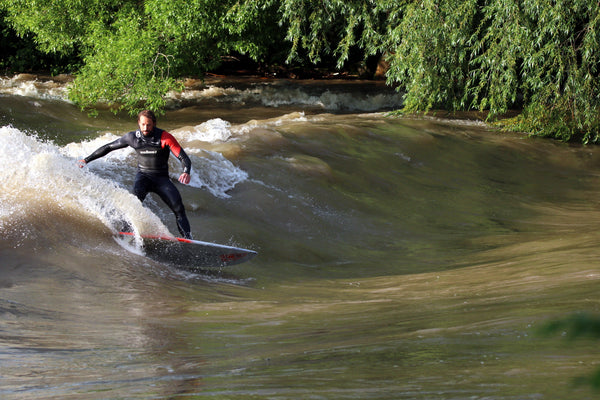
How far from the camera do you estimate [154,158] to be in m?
8.70

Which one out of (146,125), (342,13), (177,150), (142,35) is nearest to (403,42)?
(342,13)

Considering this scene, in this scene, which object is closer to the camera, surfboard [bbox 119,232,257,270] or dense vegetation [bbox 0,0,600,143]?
surfboard [bbox 119,232,257,270]

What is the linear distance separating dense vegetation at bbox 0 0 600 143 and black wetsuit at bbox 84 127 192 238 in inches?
378

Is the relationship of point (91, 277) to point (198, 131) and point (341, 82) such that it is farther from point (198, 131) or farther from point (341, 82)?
point (341, 82)

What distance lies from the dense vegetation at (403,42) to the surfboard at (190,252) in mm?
10015

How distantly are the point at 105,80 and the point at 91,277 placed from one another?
1379 centimetres

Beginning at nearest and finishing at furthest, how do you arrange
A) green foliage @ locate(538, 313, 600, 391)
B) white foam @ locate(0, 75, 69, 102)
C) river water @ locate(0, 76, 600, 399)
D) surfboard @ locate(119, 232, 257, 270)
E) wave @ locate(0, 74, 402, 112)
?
1. green foliage @ locate(538, 313, 600, 391)
2. river water @ locate(0, 76, 600, 399)
3. surfboard @ locate(119, 232, 257, 270)
4. white foam @ locate(0, 75, 69, 102)
5. wave @ locate(0, 74, 402, 112)

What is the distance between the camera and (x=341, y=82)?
28875 mm

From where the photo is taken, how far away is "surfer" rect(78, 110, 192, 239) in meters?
8.55

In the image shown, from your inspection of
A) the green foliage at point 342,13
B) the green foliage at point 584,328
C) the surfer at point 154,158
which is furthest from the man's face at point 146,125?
the green foliage at point 342,13

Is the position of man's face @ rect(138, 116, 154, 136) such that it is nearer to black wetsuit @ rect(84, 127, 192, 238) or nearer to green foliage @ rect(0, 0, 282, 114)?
black wetsuit @ rect(84, 127, 192, 238)

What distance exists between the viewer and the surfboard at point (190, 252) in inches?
317

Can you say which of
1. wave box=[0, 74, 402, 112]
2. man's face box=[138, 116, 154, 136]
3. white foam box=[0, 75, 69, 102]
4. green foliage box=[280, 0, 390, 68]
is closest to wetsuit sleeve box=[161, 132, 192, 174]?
man's face box=[138, 116, 154, 136]

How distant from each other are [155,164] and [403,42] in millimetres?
9831
